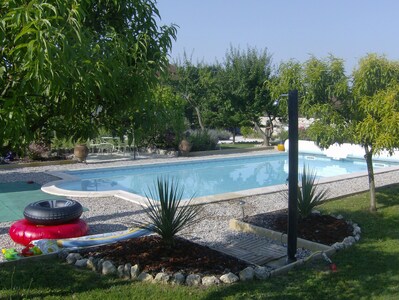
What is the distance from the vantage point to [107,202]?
10.7 metres

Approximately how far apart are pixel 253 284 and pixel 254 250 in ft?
5.01

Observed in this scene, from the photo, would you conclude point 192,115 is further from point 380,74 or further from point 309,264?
point 309,264

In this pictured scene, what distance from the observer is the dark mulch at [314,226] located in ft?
24.0

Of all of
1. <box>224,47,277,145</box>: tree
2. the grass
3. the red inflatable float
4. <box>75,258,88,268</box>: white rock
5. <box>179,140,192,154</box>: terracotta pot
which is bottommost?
the grass

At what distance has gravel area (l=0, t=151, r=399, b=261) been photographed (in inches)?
307

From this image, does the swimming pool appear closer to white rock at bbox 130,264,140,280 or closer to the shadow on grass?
the shadow on grass

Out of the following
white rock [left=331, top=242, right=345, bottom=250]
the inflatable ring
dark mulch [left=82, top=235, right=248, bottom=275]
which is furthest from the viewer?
the inflatable ring

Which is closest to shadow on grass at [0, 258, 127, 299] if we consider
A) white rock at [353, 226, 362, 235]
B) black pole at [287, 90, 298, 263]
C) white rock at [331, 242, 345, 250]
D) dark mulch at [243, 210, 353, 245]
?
black pole at [287, 90, 298, 263]

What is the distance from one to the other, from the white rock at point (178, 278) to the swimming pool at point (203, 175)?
5.64 meters

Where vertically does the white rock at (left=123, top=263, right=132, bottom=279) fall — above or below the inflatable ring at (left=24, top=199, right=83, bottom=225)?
below

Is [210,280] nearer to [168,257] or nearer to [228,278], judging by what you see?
[228,278]

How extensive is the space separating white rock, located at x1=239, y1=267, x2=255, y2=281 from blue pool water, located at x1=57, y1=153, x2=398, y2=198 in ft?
27.0

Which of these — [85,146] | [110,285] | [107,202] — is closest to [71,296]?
[110,285]

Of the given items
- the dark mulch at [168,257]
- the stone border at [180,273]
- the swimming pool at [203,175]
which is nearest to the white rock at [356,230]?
the stone border at [180,273]
